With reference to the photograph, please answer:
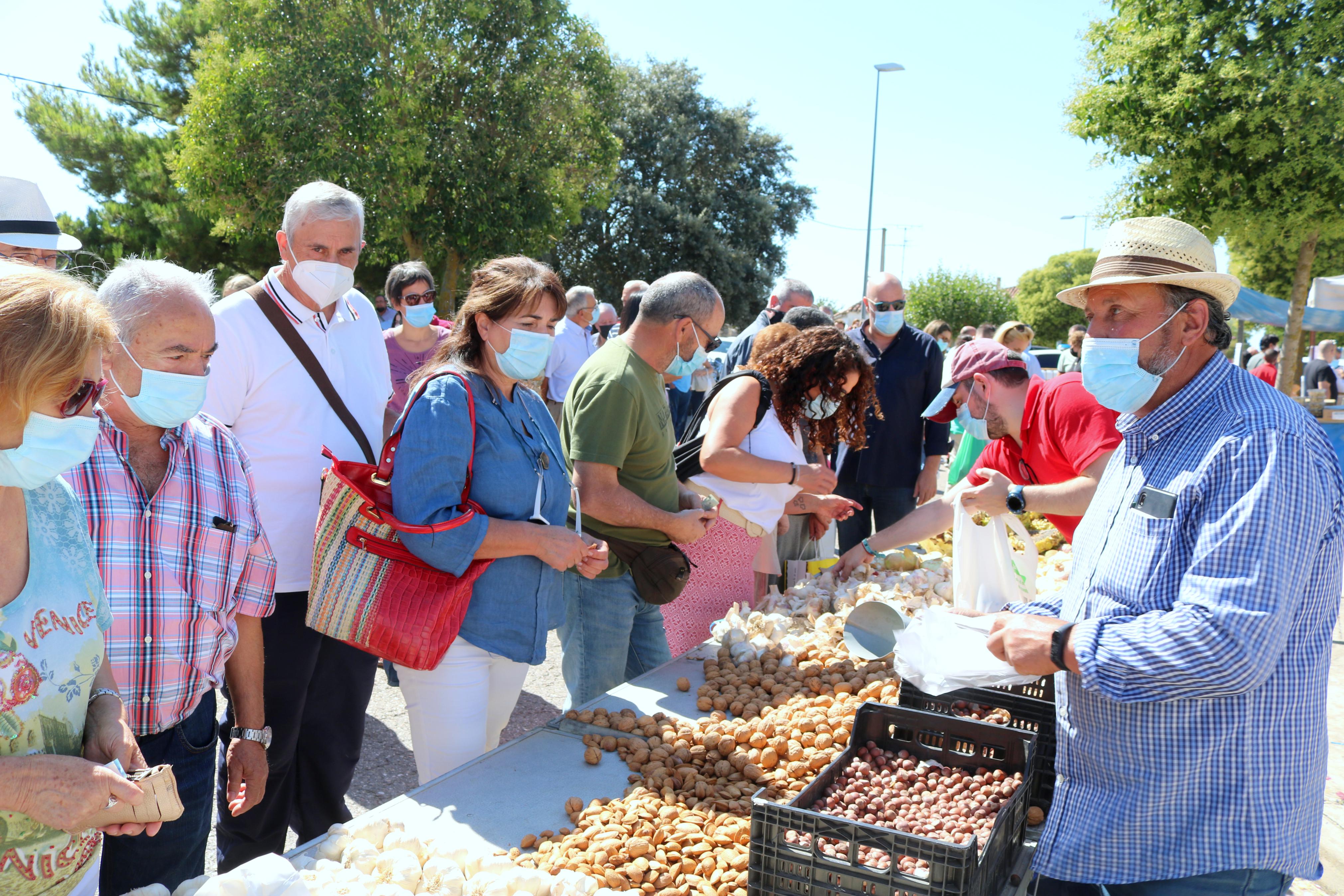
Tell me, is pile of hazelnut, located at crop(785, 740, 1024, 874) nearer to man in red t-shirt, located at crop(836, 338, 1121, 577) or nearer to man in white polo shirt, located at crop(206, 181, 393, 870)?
man in red t-shirt, located at crop(836, 338, 1121, 577)

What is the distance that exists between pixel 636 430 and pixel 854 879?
166 centimetres

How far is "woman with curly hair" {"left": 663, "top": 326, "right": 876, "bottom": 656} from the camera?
360 centimetres

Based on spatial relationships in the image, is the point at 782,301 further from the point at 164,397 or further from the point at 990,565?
the point at 164,397

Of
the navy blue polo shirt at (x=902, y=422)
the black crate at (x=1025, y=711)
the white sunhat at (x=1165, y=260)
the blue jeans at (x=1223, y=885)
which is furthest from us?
the navy blue polo shirt at (x=902, y=422)

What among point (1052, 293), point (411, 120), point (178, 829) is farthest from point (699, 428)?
point (1052, 293)

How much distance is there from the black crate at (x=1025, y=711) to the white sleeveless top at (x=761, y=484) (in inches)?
49.3

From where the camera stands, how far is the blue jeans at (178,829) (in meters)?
1.84

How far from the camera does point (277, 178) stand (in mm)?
14469

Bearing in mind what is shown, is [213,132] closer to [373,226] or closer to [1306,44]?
[373,226]

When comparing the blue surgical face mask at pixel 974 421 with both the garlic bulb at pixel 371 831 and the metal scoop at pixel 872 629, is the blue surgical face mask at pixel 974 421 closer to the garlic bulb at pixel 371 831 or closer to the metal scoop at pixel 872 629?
the metal scoop at pixel 872 629

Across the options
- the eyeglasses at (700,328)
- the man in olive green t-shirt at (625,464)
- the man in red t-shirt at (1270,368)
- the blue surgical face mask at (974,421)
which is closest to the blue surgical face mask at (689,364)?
the eyeglasses at (700,328)

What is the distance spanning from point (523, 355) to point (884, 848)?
1.51m

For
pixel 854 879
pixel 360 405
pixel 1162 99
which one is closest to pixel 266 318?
pixel 360 405

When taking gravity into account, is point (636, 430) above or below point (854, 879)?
above
